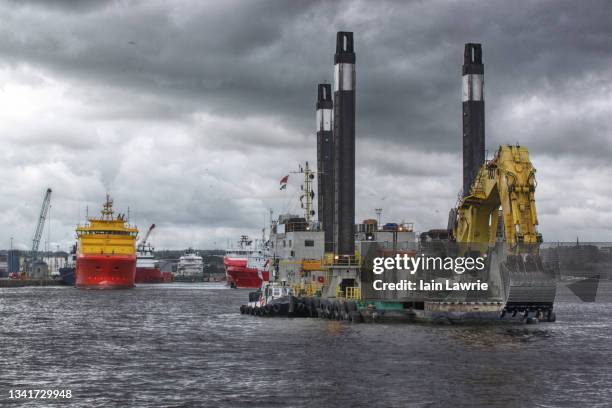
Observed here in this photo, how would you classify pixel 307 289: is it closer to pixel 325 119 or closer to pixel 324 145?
pixel 324 145

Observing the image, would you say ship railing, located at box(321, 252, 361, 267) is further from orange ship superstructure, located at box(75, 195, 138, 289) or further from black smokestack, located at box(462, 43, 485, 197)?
orange ship superstructure, located at box(75, 195, 138, 289)

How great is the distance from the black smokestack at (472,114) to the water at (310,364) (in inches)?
933

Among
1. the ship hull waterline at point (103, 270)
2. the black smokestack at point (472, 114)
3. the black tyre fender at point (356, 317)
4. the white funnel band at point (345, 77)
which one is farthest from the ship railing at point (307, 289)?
the ship hull waterline at point (103, 270)

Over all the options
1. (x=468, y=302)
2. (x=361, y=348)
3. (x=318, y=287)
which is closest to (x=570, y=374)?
(x=361, y=348)

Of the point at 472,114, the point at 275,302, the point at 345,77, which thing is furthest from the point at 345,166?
the point at 472,114

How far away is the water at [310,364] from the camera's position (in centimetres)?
3712

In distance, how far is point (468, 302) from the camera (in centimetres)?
6794

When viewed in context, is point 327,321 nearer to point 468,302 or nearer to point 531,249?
point 468,302

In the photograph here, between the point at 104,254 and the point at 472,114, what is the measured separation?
304 feet

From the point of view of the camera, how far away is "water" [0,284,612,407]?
3712 cm

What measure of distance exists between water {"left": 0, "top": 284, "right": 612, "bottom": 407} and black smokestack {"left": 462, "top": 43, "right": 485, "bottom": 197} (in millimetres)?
23709

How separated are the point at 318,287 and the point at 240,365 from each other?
38857 mm

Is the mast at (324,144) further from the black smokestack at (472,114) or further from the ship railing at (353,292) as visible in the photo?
the ship railing at (353,292)

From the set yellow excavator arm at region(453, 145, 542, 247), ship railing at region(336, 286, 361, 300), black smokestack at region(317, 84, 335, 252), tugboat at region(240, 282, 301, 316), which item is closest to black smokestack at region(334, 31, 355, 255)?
ship railing at region(336, 286, 361, 300)
